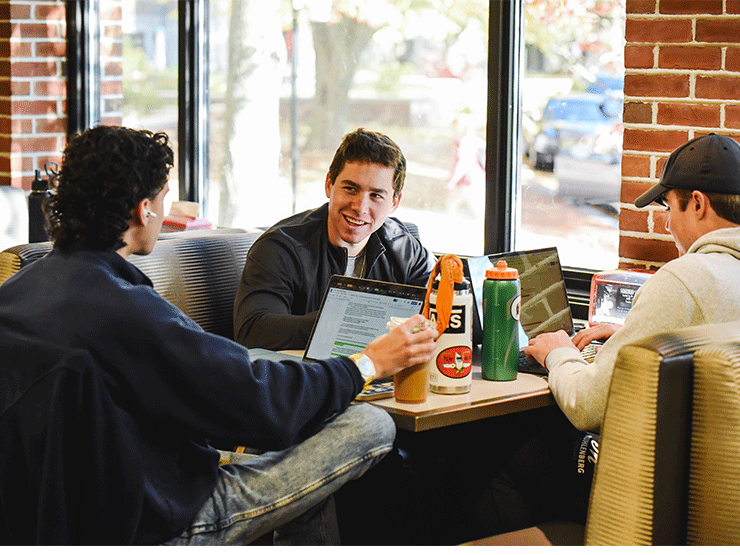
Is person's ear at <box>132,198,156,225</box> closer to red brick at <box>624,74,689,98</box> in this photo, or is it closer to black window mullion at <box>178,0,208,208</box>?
red brick at <box>624,74,689,98</box>

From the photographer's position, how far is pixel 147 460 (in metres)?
1.57

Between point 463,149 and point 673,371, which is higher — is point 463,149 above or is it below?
above

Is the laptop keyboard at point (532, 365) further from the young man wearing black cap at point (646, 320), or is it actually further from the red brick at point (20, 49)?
the red brick at point (20, 49)

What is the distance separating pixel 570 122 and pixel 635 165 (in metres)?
0.41

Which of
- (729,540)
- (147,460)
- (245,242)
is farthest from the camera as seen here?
(245,242)

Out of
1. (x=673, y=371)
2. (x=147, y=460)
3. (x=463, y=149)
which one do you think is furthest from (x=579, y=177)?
(x=147, y=460)

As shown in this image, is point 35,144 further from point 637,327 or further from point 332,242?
point 637,327

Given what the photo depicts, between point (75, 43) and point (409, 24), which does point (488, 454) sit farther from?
point (75, 43)

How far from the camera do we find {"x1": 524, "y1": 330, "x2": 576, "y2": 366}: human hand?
6.84 feet

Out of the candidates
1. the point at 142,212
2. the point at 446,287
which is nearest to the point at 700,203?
the point at 446,287

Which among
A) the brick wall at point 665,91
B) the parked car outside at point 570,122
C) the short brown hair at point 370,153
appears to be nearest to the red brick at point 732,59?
the brick wall at point 665,91

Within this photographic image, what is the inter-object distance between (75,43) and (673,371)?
389 cm

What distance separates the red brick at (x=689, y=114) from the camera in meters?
2.59

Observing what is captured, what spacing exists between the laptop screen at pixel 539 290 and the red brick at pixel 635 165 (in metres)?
0.50
